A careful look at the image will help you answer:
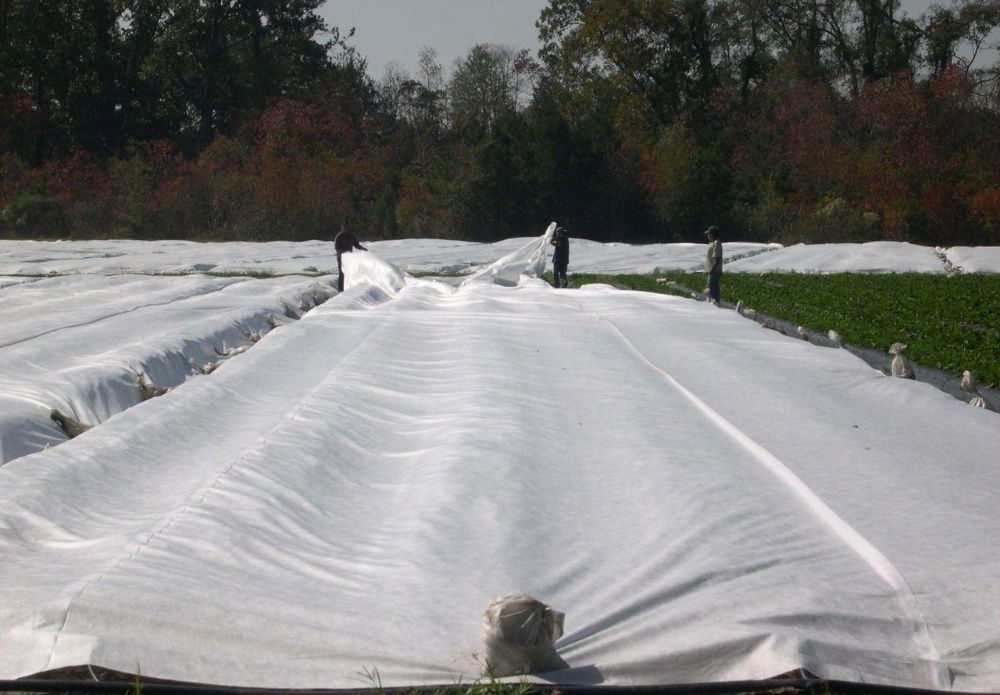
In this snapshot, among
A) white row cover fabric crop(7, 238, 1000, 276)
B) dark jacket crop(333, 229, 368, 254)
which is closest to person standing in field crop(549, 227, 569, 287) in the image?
white row cover fabric crop(7, 238, 1000, 276)

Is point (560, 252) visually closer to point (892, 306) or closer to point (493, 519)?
point (892, 306)

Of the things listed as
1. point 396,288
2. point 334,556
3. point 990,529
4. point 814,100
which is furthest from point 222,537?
point 814,100

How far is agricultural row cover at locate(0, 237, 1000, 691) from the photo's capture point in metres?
2.79

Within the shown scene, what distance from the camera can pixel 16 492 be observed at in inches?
146

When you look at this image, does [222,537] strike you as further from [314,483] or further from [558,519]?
[558,519]

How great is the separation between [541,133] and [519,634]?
99.9 ft

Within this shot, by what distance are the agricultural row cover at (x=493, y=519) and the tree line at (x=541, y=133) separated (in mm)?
23752

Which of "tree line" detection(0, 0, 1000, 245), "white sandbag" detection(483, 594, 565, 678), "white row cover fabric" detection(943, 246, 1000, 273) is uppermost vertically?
"tree line" detection(0, 0, 1000, 245)

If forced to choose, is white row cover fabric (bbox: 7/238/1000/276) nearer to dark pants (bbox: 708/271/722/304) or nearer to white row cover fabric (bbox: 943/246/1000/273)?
white row cover fabric (bbox: 943/246/1000/273)

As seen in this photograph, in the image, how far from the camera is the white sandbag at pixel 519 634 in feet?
8.77

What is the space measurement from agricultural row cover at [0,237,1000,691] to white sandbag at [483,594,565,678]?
7 cm

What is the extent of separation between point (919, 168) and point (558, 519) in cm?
3034

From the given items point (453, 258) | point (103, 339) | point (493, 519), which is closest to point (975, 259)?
point (453, 258)

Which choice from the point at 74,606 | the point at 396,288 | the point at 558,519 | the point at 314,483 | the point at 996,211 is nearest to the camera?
the point at 74,606
